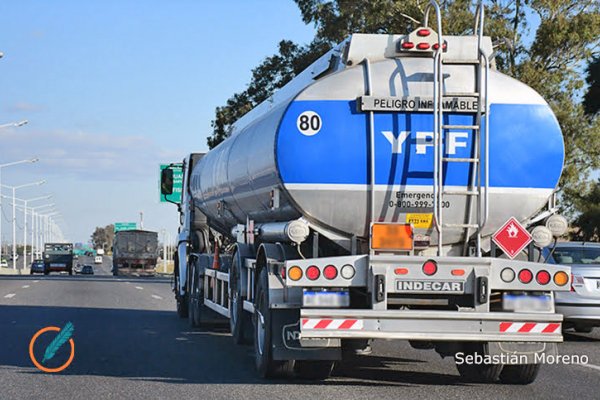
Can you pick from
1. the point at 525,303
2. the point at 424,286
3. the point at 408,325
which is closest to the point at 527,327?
the point at 525,303

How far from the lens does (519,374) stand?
1109 centimetres

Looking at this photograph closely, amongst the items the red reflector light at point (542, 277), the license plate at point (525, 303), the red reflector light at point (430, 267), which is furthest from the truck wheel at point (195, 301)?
the red reflector light at point (542, 277)

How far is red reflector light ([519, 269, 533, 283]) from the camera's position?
10320 mm

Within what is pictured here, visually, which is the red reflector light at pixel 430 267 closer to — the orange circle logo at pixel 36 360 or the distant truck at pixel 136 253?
Result: the orange circle logo at pixel 36 360

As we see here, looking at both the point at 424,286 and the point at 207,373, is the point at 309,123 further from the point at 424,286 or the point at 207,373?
the point at 207,373

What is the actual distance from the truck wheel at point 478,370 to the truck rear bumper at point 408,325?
851 mm

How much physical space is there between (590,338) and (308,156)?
27.3 ft

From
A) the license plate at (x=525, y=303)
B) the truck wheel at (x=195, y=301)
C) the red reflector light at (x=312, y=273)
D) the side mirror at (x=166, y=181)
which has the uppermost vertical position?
the side mirror at (x=166, y=181)

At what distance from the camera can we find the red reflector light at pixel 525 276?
10.3 metres

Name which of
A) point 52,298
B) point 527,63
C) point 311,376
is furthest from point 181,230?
point 527,63

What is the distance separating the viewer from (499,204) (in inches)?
423

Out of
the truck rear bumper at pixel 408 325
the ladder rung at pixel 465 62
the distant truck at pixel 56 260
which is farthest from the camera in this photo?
the distant truck at pixel 56 260

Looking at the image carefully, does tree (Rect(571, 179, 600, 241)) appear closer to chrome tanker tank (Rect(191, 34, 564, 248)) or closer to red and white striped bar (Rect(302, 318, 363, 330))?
chrome tanker tank (Rect(191, 34, 564, 248))

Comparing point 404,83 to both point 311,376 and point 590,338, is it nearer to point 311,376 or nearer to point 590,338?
point 311,376
